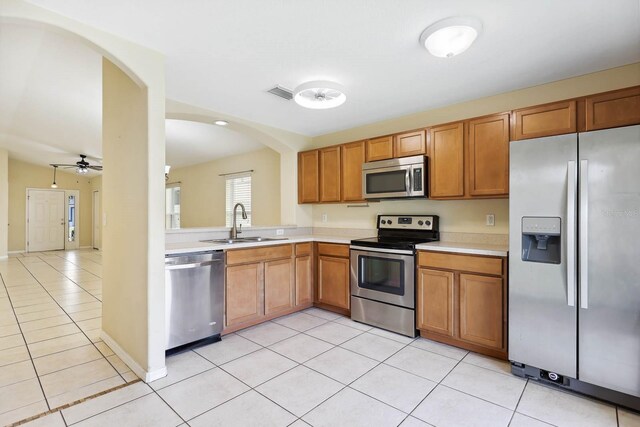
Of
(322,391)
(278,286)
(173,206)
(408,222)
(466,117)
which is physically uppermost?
(466,117)

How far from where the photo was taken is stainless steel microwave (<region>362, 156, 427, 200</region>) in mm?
3309

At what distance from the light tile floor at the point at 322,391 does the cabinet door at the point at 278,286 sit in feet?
1.93

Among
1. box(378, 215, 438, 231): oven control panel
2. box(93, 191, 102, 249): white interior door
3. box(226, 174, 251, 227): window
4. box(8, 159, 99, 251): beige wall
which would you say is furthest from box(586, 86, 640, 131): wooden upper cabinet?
box(8, 159, 99, 251): beige wall

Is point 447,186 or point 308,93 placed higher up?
point 308,93

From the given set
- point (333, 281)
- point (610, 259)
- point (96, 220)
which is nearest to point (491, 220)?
point (610, 259)

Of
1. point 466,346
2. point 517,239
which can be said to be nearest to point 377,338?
point 466,346

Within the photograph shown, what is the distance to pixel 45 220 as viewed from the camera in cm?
974

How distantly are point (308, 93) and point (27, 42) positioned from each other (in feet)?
7.90

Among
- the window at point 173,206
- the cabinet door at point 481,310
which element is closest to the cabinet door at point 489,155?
the cabinet door at point 481,310

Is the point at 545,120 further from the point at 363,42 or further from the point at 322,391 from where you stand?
the point at 322,391

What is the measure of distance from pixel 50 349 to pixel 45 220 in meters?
9.23

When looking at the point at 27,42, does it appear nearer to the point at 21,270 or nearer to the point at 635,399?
the point at 635,399

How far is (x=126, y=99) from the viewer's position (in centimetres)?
258

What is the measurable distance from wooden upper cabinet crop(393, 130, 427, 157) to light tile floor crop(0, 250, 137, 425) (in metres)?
3.21
